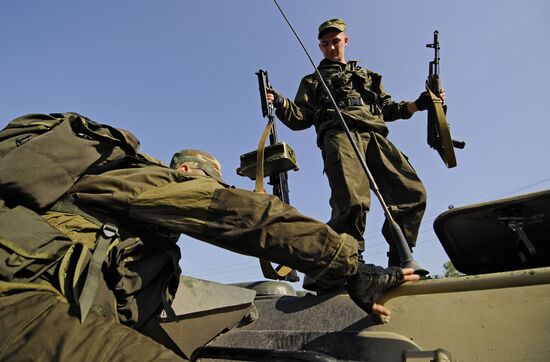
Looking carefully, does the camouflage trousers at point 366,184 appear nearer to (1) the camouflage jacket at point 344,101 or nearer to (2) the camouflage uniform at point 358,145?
(2) the camouflage uniform at point 358,145

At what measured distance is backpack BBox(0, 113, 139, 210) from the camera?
1.48m

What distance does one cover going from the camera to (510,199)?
174cm

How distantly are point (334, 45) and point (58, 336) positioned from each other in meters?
3.30

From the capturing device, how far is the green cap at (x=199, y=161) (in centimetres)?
229

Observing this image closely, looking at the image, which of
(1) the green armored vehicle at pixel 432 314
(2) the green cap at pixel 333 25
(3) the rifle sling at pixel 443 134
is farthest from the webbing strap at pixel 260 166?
(3) the rifle sling at pixel 443 134

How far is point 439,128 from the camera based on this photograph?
3.66m

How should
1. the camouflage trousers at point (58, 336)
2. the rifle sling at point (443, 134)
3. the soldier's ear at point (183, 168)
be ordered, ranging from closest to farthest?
the camouflage trousers at point (58, 336) → the soldier's ear at point (183, 168) → the rifle sling at point (443, 134)

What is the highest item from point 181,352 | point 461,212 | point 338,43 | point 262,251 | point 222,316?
point 338,43

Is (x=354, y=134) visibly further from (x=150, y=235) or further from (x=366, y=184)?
(x=150, y=235)

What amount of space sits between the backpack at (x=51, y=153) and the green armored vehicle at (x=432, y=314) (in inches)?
26.5

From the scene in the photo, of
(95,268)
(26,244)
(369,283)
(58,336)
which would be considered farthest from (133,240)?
(369,283)

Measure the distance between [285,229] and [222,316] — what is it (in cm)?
62

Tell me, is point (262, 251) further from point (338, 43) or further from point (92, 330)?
point (338, 43)

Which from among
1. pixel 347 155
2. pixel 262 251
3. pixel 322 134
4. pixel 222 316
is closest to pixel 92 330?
pixel 262 251
